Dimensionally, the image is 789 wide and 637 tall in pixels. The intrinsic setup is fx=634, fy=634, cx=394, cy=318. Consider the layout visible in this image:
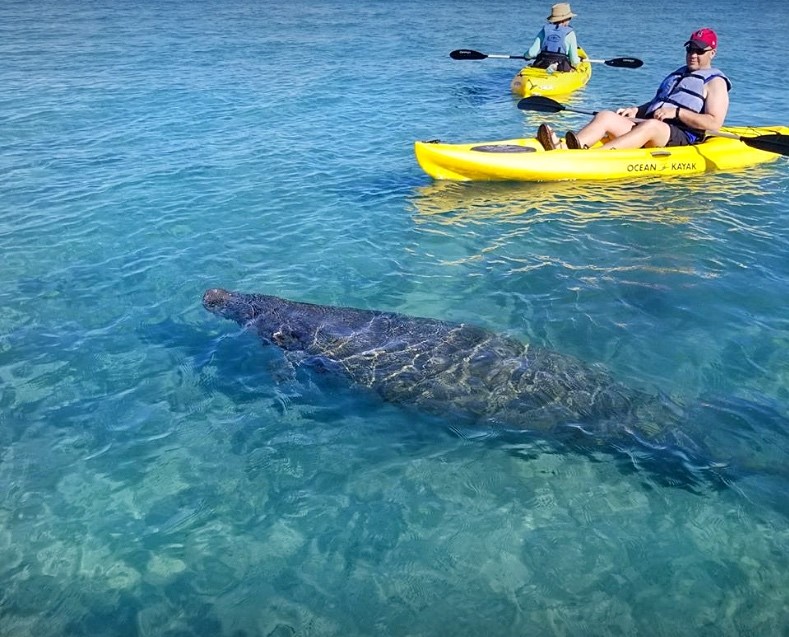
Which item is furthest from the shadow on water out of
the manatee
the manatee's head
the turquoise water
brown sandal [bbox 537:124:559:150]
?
the manatee

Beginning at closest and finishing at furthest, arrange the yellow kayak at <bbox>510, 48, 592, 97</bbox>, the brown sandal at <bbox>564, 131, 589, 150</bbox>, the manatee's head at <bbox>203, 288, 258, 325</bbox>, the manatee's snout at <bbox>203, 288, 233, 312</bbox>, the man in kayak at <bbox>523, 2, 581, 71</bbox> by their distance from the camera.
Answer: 1. the manatee's head at <bbox>203, 288, 258, 325</bbox>
2. the manatee's snout at <bbox>203, 288, 233, 312</bbox>
3. the brown sandal at <bbox>564, 131, 589, 150</bbox>
4. the yellow kayak at <bbox>510, 48, 592, 97</bbox>
5. the man in kayak at <bbox>523, 2, 581, 71</bbox>

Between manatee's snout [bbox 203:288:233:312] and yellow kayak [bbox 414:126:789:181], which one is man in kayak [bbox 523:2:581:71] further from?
manatee's snout [bbox 203:288:233:312]

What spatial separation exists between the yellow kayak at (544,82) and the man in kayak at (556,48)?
0.33 m

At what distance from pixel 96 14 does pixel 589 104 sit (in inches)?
1318

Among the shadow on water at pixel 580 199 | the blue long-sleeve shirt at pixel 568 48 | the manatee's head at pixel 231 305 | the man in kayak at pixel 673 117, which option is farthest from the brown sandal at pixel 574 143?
the blue long-sleeve shirt at pixel 568 48

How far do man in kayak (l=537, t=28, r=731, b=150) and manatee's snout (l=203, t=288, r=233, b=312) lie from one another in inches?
287

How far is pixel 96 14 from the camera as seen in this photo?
38812mm

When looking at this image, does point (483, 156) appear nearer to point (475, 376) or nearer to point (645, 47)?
point (475, 376)

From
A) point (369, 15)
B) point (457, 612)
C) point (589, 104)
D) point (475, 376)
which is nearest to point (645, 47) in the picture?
point (589, 104)

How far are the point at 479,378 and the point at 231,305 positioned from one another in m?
3.43

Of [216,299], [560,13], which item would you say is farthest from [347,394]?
[560,13]

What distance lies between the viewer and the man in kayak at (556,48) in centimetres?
1956

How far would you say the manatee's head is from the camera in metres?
7.75

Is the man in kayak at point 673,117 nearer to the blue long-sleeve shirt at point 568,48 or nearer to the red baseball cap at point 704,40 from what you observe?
the red baseball cap at point 704,40
